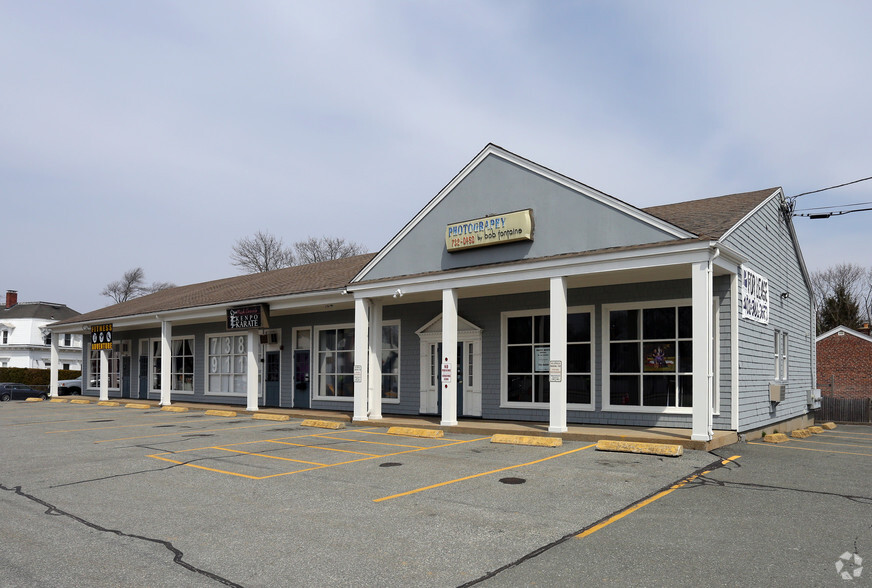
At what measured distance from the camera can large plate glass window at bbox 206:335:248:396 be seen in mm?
24609

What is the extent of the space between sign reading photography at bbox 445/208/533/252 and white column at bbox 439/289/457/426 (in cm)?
122

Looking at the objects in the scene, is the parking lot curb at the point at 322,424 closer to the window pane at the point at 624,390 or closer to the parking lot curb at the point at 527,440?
the parking lot curb at the point at 527,440

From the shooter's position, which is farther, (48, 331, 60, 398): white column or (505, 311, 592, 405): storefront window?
(48, 331, 60, 398): white column

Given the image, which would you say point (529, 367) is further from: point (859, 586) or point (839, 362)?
point (839, 362)

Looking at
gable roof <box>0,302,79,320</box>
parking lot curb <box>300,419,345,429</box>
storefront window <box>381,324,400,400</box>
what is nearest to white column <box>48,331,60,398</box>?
storefront window <box>381,324,400,400</box>

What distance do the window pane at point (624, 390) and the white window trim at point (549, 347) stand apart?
0.44 metres

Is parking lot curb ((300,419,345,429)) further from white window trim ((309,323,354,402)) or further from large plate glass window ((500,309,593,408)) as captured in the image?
large plate glass window ((500,309,593,408))

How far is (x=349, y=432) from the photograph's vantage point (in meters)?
15.9

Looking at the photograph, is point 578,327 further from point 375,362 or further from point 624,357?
point 375,362

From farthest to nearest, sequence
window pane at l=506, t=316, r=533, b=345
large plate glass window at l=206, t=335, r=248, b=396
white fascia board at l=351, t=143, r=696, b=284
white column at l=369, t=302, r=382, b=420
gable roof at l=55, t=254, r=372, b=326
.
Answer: large plate glass window at l=206, t=335, r=248, b=396
gable roof at l=55, t=254, r=372, b=326
white column at l=369, t=302, r=382, b=420
window pane at l=506, t=316, r=533, b=345
white fascia board at l=351, t=143, r=696, b=284

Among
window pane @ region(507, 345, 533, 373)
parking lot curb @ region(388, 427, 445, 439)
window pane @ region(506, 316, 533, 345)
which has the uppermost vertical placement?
window pane @ region(506, 316, 533, 345)

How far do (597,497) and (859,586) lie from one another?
11.1ft

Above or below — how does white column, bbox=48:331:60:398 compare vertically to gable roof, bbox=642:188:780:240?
below

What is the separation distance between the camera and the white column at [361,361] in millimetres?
17344
